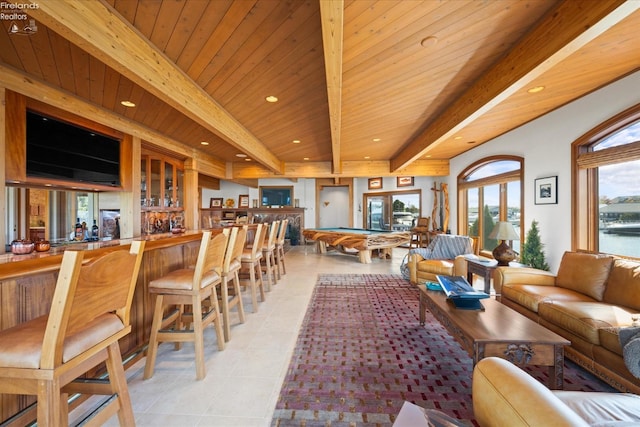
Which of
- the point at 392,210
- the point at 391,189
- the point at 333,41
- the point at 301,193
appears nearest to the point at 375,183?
the point at 391,189

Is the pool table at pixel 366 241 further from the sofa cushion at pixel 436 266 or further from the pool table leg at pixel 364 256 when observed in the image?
the sofa cushion at pixel 436 266

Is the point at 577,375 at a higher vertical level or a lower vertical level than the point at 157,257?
lower

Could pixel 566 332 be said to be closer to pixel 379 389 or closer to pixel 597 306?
pixel 597 306

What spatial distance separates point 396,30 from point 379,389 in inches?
106

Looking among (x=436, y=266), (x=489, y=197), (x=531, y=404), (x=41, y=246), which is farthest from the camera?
(x=489, y=197)

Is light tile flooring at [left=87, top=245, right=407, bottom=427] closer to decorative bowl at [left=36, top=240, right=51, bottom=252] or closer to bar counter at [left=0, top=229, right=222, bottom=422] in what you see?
bar counter at [left=0, top=229, right=222, bottom=422]

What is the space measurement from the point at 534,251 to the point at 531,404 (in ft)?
14.3

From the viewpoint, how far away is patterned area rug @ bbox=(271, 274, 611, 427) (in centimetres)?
161

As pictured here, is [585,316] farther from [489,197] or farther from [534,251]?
[489,197]

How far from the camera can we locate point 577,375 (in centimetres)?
197

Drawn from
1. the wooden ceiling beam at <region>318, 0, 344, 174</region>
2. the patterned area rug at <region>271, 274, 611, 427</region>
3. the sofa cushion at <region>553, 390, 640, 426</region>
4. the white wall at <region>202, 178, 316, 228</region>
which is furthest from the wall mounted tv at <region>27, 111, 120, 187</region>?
the white wall at <region>202, 178, 316, 228</region>

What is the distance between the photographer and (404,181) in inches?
357

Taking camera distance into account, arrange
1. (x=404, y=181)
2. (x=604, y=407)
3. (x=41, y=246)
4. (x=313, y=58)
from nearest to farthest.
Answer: (x=604, y=407), (x=41, y=246), (x=313, y=58), (x=404, y=181)

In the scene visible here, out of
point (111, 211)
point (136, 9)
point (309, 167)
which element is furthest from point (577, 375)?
point (309, 167)
